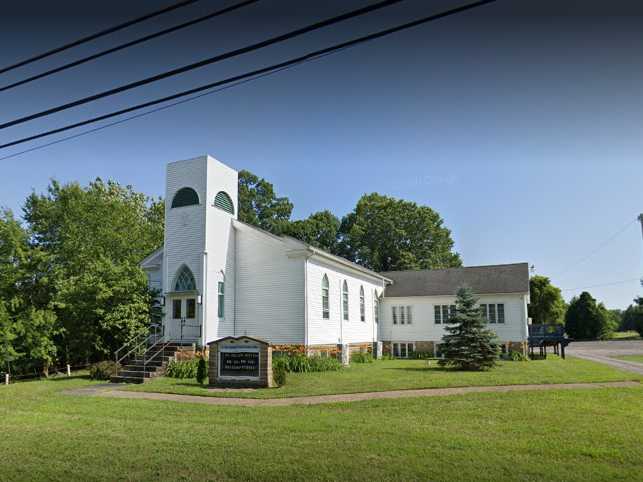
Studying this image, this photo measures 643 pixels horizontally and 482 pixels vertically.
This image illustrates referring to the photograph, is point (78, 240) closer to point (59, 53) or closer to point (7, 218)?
point (7, 218)

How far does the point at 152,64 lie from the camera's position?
9.38 m

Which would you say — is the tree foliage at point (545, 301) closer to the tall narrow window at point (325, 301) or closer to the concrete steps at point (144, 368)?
the tall narrow window at point (325, 301)

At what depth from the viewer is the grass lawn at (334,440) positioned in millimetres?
7574

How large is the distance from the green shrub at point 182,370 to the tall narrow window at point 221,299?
4.20m

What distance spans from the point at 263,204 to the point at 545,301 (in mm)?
34531

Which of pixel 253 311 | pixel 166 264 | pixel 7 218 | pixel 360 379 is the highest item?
pixel 7 218

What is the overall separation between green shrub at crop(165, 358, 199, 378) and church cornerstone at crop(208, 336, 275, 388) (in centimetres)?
227

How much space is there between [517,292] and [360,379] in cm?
1657

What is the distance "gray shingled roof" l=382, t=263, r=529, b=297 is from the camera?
32.6 metres

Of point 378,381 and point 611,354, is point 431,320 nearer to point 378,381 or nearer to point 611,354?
point 611,354

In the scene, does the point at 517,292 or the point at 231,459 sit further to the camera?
the point at 517,292

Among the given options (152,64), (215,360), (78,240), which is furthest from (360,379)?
(78,240)

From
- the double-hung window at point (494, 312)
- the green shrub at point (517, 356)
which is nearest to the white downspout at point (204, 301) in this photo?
the green shrub at point (517, 356)

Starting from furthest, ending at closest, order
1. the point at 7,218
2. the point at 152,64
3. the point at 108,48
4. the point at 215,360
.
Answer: the point at 7,218 → the point at 215,360 → the point at 152,64 → the point at 108,48
